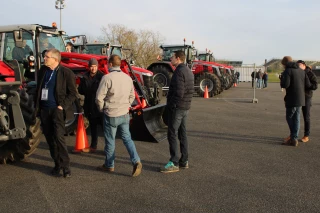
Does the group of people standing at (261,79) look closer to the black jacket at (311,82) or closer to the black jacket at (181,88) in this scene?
the black jacket at (311,82)

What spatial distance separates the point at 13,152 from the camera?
5309mm

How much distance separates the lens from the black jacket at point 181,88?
5129 mm

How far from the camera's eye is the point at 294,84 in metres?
6.91

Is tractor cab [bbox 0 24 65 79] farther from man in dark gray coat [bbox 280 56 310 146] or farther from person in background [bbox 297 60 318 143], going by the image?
person in background [bbox 297 60 318 143]

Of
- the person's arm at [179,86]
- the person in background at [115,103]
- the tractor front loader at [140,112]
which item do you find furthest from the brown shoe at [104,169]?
the tractor front loader at [140,112]

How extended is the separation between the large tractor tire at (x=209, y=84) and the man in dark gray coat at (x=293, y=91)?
1025cm

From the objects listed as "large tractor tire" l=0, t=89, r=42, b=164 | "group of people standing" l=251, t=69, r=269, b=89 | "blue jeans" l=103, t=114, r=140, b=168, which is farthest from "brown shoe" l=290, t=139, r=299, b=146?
"group of people standing" l=251, t=69, r=269, b=89

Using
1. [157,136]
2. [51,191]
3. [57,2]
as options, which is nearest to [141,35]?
[57,2]

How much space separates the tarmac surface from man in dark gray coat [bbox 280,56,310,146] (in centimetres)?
46

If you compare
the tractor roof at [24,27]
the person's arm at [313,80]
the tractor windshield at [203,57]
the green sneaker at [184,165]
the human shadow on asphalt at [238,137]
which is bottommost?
the green sneaker at [184,165]

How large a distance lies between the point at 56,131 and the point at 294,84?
4.69 m

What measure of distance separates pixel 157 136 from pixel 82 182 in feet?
8.71

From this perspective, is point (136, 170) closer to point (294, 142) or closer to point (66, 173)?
point (66, 173)

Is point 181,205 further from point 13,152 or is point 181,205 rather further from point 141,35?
point 141,35
